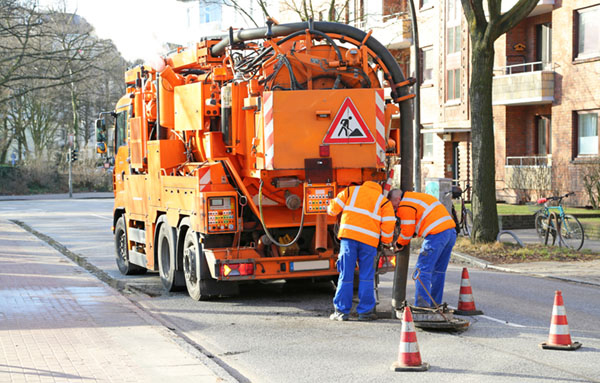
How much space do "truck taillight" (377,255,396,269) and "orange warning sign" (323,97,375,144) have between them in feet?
5.24

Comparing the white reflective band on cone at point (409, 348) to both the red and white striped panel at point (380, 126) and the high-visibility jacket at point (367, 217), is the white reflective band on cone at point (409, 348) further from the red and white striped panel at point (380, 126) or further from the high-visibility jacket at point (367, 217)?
the red and white striped panel at point (380, 126)

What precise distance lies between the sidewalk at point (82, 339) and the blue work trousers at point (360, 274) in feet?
6.52

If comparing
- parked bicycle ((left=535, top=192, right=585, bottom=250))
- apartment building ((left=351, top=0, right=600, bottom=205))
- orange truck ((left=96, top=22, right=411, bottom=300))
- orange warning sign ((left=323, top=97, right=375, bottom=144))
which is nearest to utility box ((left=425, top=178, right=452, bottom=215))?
parked bicycle ((left=535, top=192, right=585, bottom=250))

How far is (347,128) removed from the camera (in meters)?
9.79

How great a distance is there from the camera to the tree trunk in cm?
1638

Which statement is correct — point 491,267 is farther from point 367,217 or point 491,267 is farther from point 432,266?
point 367,217

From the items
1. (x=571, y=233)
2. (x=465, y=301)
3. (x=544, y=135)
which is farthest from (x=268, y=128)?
(x=544, y=135)

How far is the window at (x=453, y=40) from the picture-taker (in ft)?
107

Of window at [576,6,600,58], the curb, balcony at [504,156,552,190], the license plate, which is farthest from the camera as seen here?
balcony at [504,156,552,190]

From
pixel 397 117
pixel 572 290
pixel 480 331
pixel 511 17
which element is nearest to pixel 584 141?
pixel 511 17

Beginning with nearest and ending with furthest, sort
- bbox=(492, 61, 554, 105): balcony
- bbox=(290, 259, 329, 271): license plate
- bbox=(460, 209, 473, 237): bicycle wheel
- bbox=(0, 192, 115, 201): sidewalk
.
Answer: bbox=(290, 259, 329, 271): license plate → bbox=(460, 209, 473, 237): bicycle wheel → bbox=(492, 61, 554, 105): balcony → bbox=(0, 192, 115, 201): sidewalk

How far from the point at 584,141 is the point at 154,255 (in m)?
18.6

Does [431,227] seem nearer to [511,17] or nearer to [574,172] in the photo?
[511,17]

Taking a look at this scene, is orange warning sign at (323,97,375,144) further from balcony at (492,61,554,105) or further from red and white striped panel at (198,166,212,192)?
balcony at (492,61,554,105)
